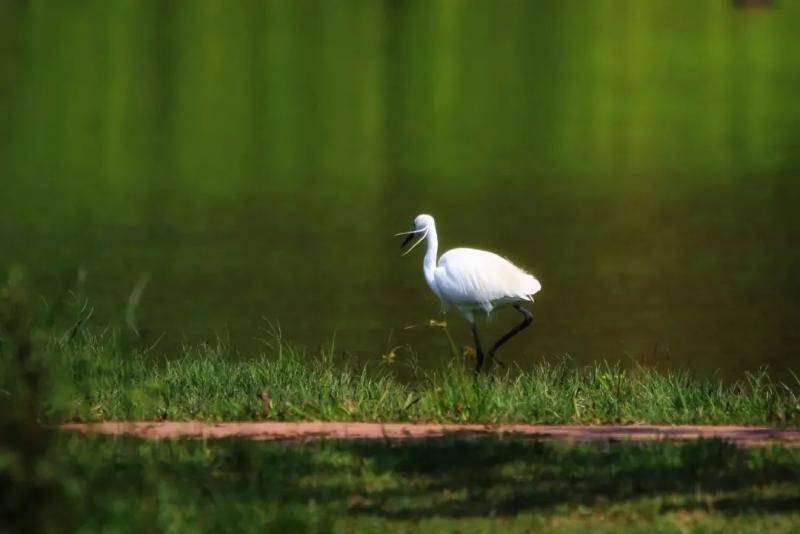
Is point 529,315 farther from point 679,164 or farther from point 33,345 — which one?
point 679,164

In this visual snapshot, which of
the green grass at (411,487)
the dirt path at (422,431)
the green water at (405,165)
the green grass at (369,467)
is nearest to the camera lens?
the green grass at (369,467)

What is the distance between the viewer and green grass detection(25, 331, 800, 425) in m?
9.69

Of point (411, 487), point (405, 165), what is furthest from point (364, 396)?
point (405, 165)

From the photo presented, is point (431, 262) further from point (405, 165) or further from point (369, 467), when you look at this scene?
point (405, 165)

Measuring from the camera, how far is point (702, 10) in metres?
52.0

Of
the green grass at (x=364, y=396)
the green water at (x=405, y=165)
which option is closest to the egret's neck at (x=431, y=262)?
the green water at (x=405, y=165)

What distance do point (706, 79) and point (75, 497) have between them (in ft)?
113

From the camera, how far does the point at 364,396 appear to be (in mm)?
10383

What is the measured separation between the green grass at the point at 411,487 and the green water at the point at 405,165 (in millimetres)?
5635

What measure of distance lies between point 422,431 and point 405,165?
61.4 feet

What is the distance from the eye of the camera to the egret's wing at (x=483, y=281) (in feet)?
43.8

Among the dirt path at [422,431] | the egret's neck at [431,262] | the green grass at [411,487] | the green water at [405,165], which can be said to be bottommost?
the green water at [405,165]

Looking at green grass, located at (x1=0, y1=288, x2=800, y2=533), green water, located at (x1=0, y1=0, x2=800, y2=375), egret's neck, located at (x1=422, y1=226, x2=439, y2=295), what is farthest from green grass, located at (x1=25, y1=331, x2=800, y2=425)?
green water, located at (x1=0, y1=0, x2=800, y2=375)

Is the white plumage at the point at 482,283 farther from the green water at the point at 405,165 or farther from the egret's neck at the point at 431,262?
the green water at the point at 405,165
